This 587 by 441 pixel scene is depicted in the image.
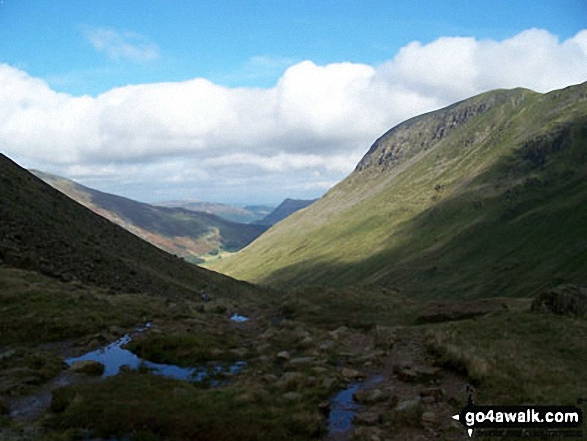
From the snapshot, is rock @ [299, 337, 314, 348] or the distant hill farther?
the distant hill

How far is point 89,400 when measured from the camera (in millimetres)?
14828

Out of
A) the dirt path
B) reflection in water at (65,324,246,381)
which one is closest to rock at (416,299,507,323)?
the dirt path

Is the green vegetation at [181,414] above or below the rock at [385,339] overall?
below

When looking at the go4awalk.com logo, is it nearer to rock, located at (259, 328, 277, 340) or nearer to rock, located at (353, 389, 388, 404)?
rock, located at (353, 389, 388, 404)

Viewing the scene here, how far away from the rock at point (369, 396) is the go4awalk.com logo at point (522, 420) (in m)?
2.86

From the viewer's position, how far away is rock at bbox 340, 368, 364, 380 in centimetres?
1891

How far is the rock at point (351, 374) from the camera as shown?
18.9 meters

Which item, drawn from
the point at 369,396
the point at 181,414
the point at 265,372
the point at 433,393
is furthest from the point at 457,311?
the point at 181,414

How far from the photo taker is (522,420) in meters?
13.9

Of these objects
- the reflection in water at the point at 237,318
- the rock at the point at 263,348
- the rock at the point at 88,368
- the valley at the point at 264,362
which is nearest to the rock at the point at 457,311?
the valley at the point at 264,362

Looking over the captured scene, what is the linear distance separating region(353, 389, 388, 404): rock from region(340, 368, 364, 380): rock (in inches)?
81.7

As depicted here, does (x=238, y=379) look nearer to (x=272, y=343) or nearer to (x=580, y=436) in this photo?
(x=272, y=343)

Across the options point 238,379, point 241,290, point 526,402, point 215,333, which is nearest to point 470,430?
point 526,402

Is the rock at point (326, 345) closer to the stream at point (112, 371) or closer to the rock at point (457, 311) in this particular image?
the stream at point (112, 371)
